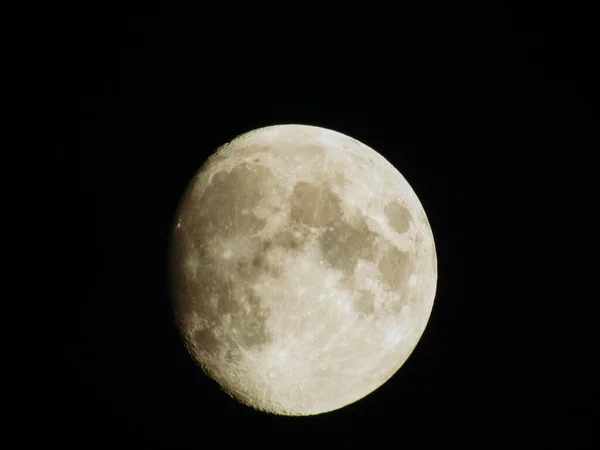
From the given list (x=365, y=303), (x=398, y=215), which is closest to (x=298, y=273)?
(x=365, y=303)

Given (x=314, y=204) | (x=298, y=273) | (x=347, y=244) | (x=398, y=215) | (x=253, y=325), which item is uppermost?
(x=398, y=215)

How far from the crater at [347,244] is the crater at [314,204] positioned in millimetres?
71

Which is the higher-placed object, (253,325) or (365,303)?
(365,303)

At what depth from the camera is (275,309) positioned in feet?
8.38

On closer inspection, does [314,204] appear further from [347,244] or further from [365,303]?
[365,303]

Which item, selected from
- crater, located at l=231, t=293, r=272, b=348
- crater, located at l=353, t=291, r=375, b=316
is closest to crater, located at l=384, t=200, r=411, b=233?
crater, located at l=353, t=291, r=375, b=316

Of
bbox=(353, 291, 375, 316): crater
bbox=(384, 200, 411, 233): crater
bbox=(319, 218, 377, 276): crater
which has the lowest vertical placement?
bbox=(353, 291, 375, 316): crater

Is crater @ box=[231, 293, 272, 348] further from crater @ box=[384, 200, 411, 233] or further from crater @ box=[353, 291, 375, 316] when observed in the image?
crater @ box=[384, 200, 411, 233]

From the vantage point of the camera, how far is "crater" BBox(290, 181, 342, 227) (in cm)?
260

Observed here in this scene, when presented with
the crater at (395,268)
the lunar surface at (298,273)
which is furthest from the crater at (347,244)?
the crater at (395,268)

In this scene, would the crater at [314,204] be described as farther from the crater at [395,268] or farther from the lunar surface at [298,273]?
the crater at [395,268]

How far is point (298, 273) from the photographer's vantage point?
8.30 feet

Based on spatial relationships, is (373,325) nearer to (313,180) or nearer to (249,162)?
(313,180)

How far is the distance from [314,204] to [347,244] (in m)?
0.33
